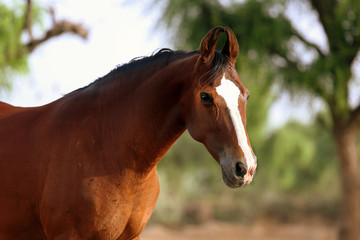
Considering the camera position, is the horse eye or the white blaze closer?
the white blaze

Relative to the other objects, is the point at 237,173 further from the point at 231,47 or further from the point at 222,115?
the point at 231,47

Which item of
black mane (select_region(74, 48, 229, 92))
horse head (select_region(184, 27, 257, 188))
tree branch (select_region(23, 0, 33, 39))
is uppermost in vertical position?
tree branch (select_region(23, 0, 33, 39))

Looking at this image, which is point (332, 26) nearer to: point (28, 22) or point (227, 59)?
point (28, 22)

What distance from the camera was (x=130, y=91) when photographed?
9.41 feet

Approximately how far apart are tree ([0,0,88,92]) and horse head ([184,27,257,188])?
24.8 ft

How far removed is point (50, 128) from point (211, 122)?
1052 millimetres

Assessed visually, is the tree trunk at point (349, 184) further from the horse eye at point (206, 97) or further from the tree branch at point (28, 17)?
the horse eye at point (206, 97)

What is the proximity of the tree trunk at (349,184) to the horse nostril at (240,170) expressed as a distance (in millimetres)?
8959

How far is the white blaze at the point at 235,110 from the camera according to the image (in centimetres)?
237

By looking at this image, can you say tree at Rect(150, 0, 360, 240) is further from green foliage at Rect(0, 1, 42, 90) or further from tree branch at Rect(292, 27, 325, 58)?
green foliage at Rect(0, 1, 42, 90)

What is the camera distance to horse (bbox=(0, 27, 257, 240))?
2514 mm

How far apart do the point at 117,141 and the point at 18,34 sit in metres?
8.95

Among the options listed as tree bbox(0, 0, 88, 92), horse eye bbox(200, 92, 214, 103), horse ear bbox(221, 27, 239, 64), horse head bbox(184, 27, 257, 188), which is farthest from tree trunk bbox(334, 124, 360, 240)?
horse eye bbox(200, 92, 214, 103)

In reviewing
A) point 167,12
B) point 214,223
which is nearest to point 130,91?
point 167,12
